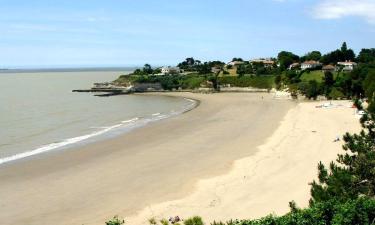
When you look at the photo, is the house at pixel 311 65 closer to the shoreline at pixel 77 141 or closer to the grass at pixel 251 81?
the grass at pixel 251 81

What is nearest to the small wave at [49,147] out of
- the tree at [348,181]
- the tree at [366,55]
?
the tree at [348,181]

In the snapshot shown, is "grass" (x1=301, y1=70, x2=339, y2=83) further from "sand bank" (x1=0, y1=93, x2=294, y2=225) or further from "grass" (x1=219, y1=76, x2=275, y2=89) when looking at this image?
"sand bank" (x1=0, y1=93, x2=294, y2=225)

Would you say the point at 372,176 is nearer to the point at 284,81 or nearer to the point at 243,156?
the point at 243,156

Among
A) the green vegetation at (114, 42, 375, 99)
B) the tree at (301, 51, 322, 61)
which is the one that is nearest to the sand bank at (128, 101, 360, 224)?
the green vegetation at (114, 42, 375, 99)

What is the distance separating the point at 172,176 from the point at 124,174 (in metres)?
3.09

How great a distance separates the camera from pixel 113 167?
3253 cm

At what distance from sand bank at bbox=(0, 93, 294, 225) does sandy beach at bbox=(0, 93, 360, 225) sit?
0.05 metres

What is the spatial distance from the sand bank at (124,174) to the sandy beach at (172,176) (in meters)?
0.05

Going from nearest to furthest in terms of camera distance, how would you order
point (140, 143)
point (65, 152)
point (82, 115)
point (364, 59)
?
point (65, 152) < point (140, 143) < point (82, 115) < point (364, 59)

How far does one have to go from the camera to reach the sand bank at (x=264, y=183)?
22531 mm

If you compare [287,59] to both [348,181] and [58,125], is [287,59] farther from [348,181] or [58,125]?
[348,181]

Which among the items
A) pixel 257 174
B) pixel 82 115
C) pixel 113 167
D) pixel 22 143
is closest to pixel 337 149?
pixel 257 174

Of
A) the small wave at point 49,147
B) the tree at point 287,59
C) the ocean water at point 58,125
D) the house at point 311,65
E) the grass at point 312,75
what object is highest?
the tree at point 287,59

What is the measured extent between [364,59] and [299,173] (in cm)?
11354
